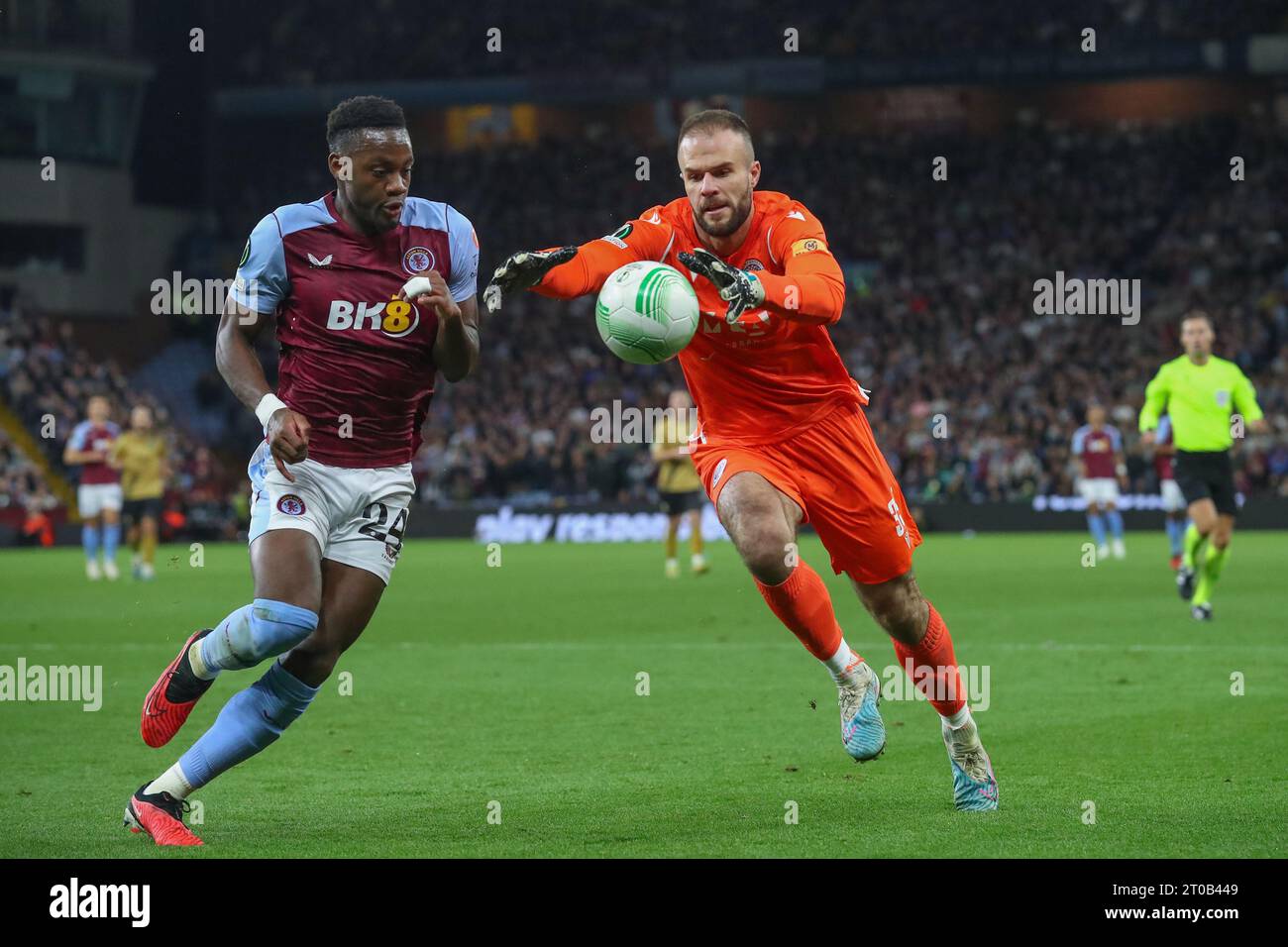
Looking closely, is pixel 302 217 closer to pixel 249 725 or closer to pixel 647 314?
pixel 647 314

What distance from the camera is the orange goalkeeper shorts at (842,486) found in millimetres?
6594

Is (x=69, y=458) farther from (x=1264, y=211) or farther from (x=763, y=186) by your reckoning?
(x=1264, y=211)

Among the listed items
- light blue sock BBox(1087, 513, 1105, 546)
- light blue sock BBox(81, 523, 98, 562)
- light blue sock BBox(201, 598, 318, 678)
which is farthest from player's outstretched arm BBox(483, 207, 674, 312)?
light blue sock BBox(1087, 513, 1105, 546)

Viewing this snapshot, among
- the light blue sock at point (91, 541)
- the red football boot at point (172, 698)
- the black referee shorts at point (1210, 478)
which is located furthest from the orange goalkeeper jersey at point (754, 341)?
the light blue sock at point (91, 541)

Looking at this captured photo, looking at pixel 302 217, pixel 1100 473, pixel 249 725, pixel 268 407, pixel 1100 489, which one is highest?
pixel 302 217

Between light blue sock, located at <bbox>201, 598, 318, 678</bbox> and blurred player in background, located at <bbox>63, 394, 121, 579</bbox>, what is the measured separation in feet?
52.2

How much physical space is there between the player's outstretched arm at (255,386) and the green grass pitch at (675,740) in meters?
1.32

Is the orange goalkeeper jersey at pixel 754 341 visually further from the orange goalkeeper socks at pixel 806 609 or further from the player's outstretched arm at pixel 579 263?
the orange goalkeeper socks at pixel 806 609

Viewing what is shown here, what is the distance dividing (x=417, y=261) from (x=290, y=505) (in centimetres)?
101

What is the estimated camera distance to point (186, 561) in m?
A: 27.8

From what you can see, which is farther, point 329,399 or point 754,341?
point 754,341

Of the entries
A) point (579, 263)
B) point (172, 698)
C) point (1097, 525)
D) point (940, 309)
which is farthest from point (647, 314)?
point (940, 309)

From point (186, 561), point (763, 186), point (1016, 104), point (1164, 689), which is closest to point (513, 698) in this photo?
point (1164, 689)

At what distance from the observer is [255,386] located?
6008mm
